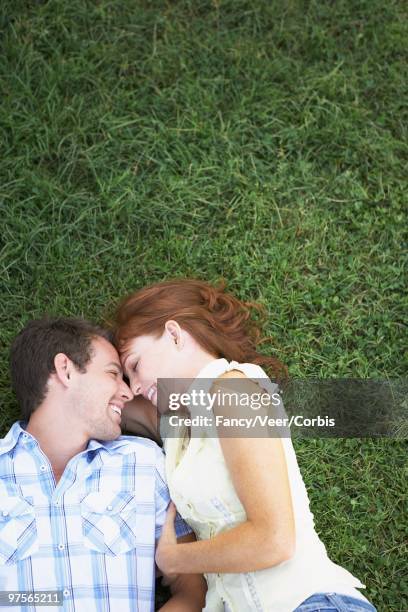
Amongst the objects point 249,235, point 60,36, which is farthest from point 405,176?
point 60,36

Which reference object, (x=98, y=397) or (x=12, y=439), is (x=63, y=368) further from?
(x=12, y=439)

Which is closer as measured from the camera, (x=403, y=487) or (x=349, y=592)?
(x=349, y=592)

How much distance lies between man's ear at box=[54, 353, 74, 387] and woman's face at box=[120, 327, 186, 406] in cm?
29

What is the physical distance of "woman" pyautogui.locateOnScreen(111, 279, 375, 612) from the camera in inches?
132

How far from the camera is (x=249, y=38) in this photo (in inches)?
194

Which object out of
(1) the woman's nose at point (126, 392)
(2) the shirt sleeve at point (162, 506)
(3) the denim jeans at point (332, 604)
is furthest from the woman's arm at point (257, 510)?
(1) the woman's nose at point (126, 392)

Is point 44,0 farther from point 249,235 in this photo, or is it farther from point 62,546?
point 62,546

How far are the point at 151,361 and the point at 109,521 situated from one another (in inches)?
32.4

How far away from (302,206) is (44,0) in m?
2.18

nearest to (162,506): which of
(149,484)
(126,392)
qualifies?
(149,484)

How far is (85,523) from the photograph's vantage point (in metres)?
3.70

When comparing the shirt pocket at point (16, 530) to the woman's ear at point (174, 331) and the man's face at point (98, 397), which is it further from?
the woman's ear at point (174, 331)

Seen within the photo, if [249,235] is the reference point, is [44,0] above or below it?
above

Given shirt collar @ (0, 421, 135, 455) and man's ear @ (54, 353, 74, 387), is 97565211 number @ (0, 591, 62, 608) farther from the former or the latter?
man's ear @ (54, 353, 74, 387)
